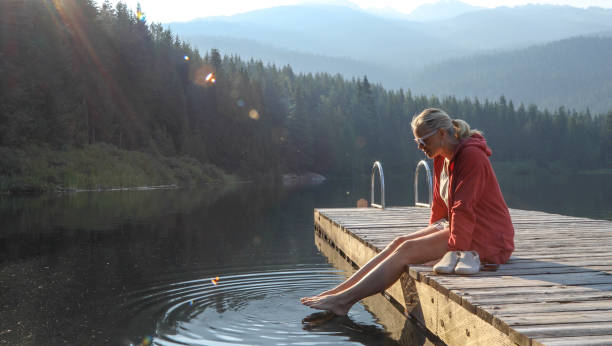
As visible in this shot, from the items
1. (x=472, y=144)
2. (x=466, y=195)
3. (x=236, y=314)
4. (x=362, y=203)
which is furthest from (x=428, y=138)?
(x=362, y=203)

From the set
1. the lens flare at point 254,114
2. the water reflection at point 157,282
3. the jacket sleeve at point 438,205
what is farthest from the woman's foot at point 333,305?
the lens flare at point 254,114

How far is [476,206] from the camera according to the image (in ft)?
14.3

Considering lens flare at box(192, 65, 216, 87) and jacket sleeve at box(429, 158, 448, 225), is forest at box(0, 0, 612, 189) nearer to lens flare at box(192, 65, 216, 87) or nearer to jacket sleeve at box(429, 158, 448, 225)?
lens flare at box(192, 65, 216, 87)

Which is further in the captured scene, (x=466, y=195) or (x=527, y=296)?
(x=466, y=195)

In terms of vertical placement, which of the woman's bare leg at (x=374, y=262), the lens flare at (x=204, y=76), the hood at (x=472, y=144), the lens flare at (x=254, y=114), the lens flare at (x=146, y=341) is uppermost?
the lens flare at (x=204, y=76)

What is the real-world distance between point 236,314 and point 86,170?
28.2 metres

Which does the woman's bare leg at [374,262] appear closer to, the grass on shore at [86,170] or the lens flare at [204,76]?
the grass on shore at [86,170]

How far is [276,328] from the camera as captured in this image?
15.2ft

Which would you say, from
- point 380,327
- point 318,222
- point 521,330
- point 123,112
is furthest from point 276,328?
point 123,112

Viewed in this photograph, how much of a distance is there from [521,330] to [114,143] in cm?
3999

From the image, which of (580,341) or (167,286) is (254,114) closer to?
(167,286)

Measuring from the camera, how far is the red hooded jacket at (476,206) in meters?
4.22

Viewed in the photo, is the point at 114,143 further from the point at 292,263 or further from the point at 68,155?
the point at 292,263

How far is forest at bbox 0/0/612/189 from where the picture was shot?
31.2m
